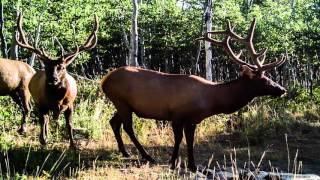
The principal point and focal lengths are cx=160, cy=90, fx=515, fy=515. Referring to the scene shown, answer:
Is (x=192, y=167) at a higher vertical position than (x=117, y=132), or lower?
lower

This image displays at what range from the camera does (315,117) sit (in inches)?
564

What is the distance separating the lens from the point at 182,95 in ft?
26.1

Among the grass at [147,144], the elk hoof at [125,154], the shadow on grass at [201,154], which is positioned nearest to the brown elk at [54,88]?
the grass at [147,144]

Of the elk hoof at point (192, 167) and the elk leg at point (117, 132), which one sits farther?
the elk leg at point (117, 132)

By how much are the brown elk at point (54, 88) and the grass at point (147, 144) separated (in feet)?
1.72

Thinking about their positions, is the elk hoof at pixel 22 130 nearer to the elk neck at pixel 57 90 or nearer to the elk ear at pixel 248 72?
the elk neck at pixel 57 90

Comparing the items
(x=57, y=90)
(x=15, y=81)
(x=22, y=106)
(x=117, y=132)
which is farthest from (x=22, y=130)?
(x=117, y=132)

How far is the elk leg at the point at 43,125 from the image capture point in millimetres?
8984

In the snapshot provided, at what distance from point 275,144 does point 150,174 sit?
4.37 meters

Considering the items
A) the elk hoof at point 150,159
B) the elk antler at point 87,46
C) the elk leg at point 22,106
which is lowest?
the elk hoof at point 150,159

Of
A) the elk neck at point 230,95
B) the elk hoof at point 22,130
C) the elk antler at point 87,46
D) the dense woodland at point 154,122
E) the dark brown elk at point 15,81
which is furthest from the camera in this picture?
the dark brown elk at point 15,81

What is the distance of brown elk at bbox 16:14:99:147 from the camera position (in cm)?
849

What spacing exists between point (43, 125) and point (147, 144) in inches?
80.8

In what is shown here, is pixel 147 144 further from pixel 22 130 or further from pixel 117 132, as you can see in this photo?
pixel 22 130
